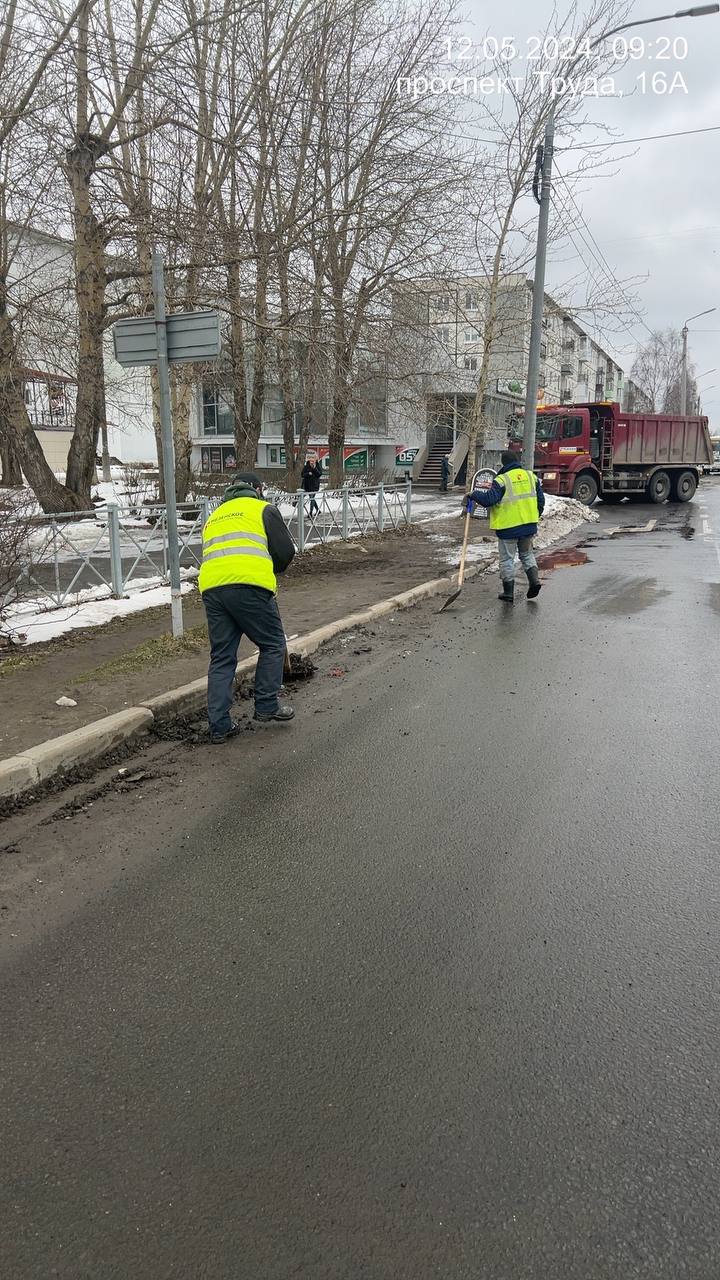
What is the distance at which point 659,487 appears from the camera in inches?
1027

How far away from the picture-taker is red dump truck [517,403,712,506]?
77.3 feet

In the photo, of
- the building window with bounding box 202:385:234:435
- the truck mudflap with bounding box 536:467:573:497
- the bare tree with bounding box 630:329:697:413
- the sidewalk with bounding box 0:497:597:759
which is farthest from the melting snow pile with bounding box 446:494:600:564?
the bare tree with bounding box 630:329:697:413

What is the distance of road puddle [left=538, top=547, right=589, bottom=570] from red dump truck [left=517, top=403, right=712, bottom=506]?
8.70 m

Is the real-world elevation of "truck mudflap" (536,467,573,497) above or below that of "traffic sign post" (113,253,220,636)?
below

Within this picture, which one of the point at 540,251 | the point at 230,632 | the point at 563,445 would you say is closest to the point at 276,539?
the point at 230,632

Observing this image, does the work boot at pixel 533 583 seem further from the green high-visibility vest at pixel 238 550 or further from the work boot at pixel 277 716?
the green high-visibility vest at pixel 238 550

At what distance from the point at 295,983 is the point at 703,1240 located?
4.63 ft

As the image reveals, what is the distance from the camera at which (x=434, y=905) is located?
3.30 meters

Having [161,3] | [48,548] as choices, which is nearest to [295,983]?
[48,548]

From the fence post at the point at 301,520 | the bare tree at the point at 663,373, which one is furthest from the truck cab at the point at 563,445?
the bare tree at the point at 663,373

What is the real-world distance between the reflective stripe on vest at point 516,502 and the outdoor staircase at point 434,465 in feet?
91.3

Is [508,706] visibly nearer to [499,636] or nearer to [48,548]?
[499,636]

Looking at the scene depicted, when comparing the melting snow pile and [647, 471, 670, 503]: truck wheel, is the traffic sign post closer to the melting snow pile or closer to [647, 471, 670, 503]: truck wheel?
the melting snow pile

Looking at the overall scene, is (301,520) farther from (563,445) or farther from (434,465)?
(434,465)
